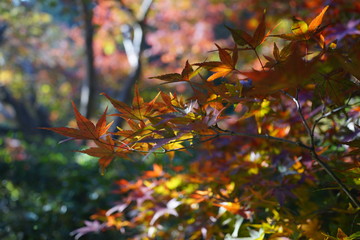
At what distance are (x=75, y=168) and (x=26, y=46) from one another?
6.44 metres

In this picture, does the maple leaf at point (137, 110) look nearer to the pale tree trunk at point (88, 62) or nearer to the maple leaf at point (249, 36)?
the maple leaf at point (249, 36)

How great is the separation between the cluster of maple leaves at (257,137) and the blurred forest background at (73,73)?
0.63 ft

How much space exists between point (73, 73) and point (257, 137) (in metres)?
10.2

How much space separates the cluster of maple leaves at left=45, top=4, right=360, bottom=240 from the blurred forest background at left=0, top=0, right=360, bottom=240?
19 cm

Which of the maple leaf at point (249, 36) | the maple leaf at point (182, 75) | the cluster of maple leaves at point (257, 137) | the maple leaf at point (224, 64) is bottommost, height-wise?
the cluster of maple leaves at point (257, 137)

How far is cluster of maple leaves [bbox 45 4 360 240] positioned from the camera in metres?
0.61

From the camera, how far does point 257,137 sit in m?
0.67

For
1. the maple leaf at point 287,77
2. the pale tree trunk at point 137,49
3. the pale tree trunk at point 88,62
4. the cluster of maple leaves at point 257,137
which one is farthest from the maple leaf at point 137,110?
the pale tree trunk at point 137,49

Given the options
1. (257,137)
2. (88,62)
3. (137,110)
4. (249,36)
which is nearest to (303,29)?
(249,36)

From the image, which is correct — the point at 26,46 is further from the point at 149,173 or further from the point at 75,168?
the point at 149,173

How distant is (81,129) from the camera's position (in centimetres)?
63

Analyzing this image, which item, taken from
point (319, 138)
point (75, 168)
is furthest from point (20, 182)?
point (319, 138)

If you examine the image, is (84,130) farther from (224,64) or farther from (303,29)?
(303,29)

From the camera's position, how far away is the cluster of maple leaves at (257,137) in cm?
61
